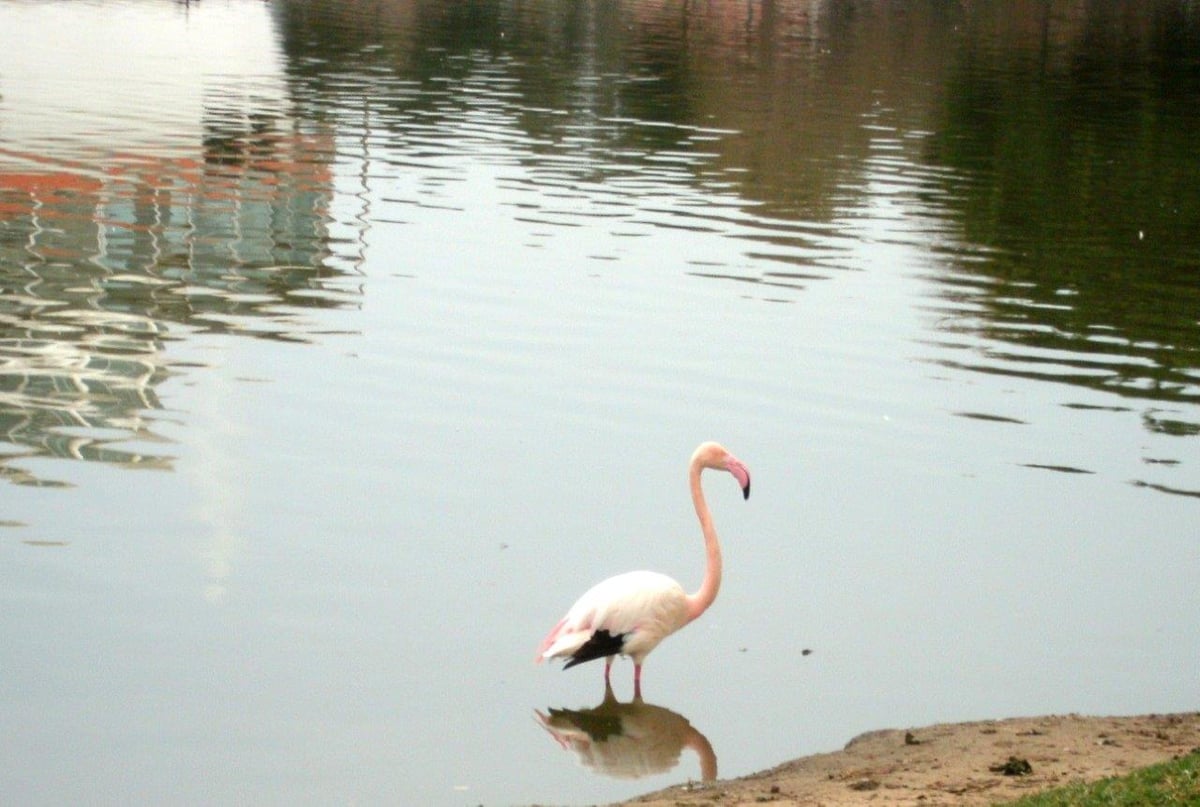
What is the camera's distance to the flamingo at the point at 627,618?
31.4 feet

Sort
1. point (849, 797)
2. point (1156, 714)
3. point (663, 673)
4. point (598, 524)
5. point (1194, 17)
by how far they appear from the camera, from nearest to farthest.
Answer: point (849, 797) < point (1156, 714) < point (663, 673) < point (598, 524) < point (1194, 17)

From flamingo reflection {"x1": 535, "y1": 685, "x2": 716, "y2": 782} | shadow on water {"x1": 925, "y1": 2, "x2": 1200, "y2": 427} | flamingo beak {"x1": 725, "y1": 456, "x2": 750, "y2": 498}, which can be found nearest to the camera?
flamingo reflection {"x1": 535, "y1": 685, "x2": 716, "y2": 782}

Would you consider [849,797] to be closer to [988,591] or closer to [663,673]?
Result: [663,673]

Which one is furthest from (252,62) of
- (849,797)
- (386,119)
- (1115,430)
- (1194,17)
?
(1194,17)

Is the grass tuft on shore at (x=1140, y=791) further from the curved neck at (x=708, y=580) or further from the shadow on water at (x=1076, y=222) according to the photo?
the shadow on water at (x=1076, y=222)

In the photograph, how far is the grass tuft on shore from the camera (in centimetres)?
649

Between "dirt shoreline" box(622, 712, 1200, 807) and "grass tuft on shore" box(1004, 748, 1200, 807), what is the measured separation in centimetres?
51

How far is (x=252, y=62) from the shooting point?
45.6m

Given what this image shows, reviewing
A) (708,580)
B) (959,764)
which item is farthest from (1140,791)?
(708,580)

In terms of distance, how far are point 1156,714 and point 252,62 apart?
130 ft

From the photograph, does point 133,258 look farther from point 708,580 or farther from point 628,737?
point 628,737

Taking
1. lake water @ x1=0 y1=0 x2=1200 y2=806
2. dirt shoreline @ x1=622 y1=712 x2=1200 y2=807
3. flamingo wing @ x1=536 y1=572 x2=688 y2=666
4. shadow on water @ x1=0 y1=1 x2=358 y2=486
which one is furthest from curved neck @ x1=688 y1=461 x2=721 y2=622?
shadow on water @ x1=0 y1=1 x2=358 y2=486

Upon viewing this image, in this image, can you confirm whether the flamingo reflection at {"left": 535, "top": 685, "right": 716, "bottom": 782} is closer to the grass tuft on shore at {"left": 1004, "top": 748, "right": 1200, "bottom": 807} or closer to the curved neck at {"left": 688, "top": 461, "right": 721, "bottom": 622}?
the curved neck at {"left": 688, "top": 461, "right": 721, "bottom": 622}

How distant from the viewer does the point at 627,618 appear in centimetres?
964
